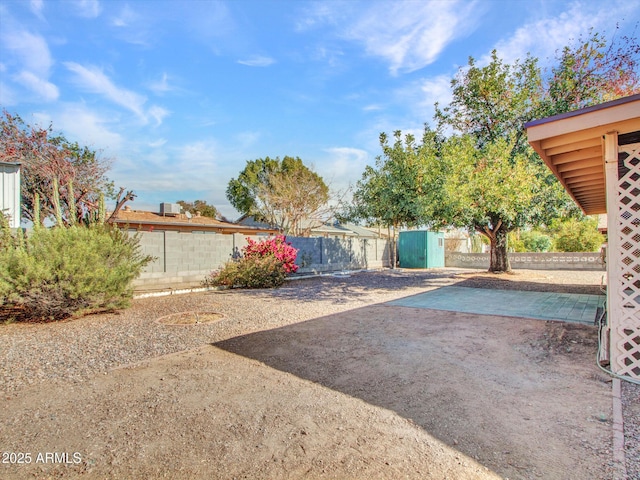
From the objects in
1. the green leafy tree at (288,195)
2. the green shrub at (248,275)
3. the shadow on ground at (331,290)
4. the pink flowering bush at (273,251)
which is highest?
the green leafy tree at (288,195)

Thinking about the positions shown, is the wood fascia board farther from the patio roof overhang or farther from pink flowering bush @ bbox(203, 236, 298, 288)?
pink flowering bush @ bbox(203, 236, 298, 288)

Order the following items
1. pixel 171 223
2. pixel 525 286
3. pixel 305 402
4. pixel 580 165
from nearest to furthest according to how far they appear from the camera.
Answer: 1. pixel 305 402
2. pixel 580 165
3. pixel 525 286
4. pixel 171 223

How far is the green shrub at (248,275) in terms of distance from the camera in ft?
36.5

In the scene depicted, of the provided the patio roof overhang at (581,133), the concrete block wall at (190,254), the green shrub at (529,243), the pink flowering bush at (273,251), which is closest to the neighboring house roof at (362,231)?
the green shrub at (529,243)

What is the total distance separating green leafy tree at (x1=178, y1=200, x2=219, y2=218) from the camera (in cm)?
4266

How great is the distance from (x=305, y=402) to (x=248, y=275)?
27.3 ft

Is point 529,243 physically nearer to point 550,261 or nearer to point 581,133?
point 550,261

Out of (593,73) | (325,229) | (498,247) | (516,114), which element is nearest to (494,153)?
(516,114)

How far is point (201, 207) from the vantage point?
44.4 m

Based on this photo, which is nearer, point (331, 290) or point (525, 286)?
point (331, 290)

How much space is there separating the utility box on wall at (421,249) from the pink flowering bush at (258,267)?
10.3m

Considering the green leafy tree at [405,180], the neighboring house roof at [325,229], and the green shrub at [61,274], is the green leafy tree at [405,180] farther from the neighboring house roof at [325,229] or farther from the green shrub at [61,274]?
the neighboring house roof at [325,229]

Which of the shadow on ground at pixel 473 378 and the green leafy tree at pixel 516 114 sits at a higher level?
the green leafy tree at pixel 516 114

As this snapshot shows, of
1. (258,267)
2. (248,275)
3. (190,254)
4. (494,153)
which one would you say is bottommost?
(248,275)
